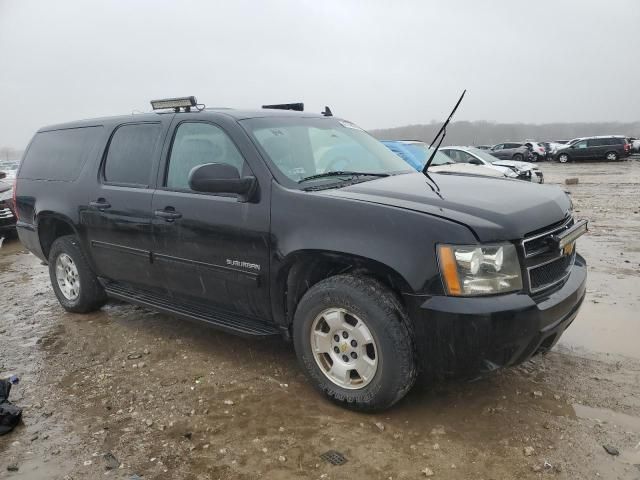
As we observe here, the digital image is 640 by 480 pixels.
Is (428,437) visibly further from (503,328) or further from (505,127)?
(505,127)

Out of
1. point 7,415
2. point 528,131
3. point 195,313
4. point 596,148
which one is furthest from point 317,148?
point 528,131

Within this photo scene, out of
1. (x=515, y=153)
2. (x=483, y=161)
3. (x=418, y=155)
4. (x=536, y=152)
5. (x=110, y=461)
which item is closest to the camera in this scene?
(x=110, y=461)

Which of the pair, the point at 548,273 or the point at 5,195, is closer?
the point at 548,273

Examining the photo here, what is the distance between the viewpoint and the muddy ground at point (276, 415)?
8.62 feet

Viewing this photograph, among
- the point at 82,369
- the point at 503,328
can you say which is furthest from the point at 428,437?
the point at 82,369

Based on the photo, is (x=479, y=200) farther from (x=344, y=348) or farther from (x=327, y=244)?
(x=344, y=348)

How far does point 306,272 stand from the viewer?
10.6 ft

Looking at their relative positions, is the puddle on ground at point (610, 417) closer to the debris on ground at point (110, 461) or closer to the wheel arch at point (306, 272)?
the wheel arch at point (306, 272)

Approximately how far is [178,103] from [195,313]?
1680mm

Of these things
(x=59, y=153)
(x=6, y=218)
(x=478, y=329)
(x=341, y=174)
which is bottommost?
(x=478, y=329)

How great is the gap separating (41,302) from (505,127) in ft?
456

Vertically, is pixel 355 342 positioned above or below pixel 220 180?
below

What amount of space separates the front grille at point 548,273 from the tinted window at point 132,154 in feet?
9.57

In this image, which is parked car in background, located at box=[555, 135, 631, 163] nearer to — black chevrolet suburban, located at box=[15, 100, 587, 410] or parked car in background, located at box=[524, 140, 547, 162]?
parked car in background, located at box=[524, 140, 547, 162]
